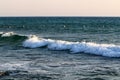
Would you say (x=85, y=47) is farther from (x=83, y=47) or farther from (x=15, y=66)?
(x=15, y=66)

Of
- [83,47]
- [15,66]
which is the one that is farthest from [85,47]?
[15,66]

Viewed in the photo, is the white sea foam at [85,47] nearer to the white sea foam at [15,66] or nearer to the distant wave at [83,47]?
the distant wave at [83,47]

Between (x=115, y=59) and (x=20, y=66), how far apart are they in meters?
6.10

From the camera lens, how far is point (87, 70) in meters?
18.7

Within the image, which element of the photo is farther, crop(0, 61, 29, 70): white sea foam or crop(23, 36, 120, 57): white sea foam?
crop(23, 36, 120, 57): white sea foam

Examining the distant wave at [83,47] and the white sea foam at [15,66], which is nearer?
the white sea foam at [15,66]

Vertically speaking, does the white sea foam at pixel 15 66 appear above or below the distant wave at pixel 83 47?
above

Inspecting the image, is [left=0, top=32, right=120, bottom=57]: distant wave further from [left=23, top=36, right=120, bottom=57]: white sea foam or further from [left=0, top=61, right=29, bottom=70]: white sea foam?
[left=0, top=61, right=29, bottom=70]: white sea foam

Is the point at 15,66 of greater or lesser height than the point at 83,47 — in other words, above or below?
above

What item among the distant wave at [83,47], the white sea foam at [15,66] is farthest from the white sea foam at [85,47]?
the white sea foam at [15,66]

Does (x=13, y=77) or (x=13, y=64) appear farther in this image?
(x=13, y=64)

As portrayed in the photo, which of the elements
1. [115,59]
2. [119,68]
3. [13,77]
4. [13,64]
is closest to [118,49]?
[115,59]

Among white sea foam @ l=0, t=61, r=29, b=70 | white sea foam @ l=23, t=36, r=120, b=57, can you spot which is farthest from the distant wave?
white sea foam @ l=0, t=61, r=29, b=70

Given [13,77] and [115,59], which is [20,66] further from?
[115,59]
